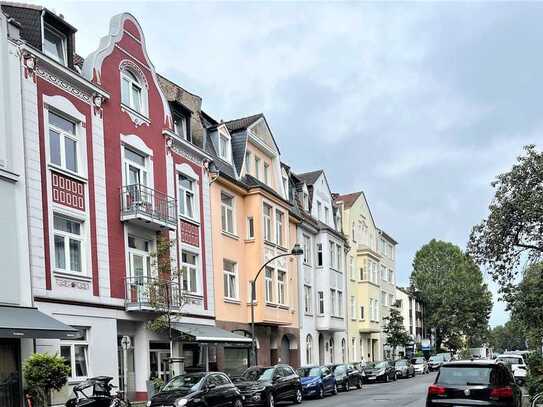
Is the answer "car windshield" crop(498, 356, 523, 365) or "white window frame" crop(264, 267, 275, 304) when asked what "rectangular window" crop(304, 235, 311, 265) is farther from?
"car windshield" crop(498, 356, 523, 365)

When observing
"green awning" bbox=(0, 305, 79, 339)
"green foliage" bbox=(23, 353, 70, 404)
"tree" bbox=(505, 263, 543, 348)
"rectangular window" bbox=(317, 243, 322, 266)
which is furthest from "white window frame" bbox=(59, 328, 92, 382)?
"rectangular window" bbox=(317, 243, 322, 266)

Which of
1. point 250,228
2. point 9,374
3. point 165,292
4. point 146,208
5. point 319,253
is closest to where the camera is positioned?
point 9,374

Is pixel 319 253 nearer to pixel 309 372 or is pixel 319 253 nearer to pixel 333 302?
pixel 333 302

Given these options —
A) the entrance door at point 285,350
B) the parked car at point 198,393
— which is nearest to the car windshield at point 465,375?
the parked car at point 198,393

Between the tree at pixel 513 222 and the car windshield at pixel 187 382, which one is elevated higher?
the tree at pixel 513 222

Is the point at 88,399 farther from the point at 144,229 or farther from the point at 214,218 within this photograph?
the point at 214,218

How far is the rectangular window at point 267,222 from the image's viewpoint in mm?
33531

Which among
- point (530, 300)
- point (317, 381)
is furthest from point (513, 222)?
point (317, 381)

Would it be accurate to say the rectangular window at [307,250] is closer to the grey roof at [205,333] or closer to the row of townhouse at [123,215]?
the row of townhouse at [123,215]

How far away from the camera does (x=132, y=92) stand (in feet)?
80.2

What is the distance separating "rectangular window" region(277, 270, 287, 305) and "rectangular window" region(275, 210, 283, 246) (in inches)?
64.9

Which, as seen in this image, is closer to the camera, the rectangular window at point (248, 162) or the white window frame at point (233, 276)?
the white window frame at point (233, 276)

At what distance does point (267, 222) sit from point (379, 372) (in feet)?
42.2

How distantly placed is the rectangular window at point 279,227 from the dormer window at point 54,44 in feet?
54.4
